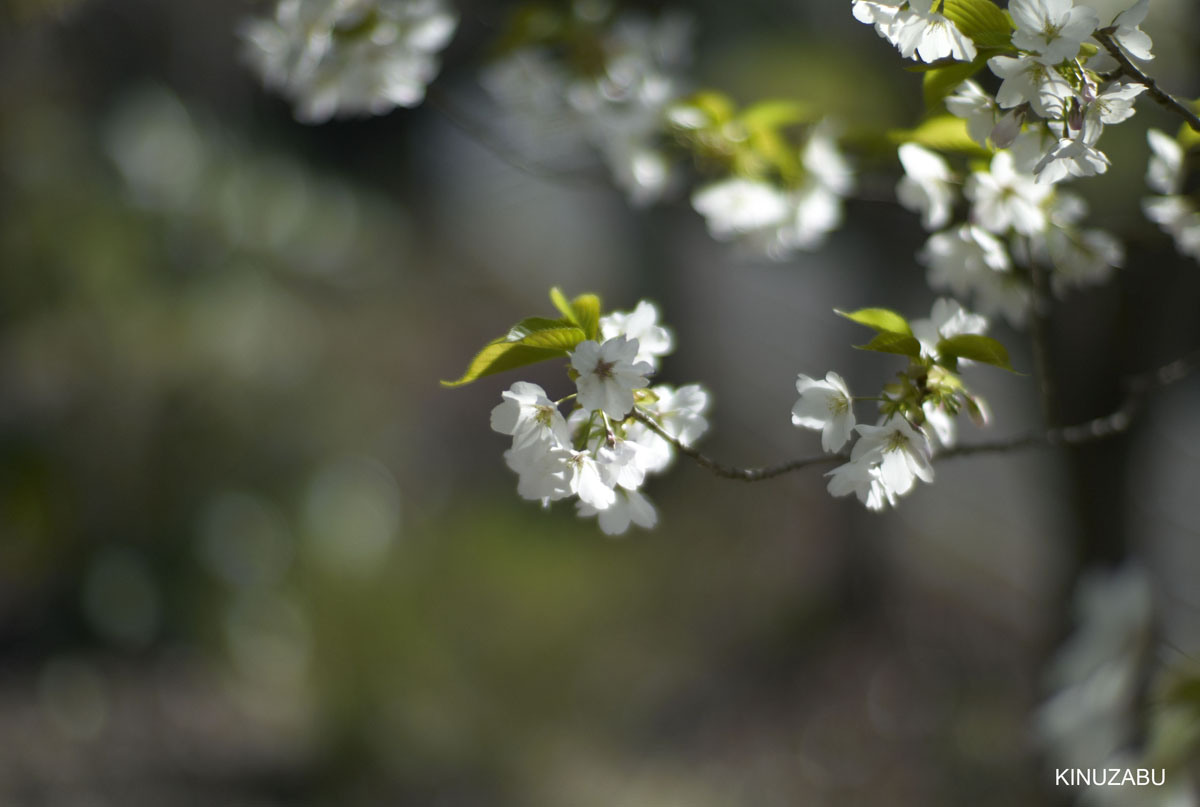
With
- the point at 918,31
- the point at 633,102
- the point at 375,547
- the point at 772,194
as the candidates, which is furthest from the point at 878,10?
the point at 375,547

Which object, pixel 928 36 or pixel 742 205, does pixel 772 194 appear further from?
pixel 928 36

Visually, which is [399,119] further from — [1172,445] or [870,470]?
[870,470]

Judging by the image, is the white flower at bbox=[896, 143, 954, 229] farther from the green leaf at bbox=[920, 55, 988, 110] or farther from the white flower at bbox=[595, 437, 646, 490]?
the white flower at bbox=[595, 437, 646, 490]

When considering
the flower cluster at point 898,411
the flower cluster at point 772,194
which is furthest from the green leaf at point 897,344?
the flower cluster at point 772,194

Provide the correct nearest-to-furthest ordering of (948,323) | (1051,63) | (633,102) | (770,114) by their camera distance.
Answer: (1051,63) → (948,323) → (770,114) → (633,102)

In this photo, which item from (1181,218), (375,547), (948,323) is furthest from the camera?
(375,547)

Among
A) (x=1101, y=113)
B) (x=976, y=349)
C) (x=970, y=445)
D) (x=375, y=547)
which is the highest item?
(x=1101, y=113)

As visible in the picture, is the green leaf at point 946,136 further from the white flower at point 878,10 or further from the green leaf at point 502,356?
the green leaf at point 502,356
